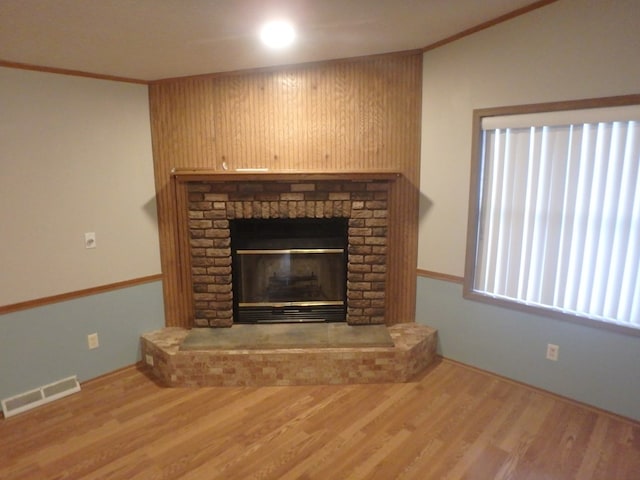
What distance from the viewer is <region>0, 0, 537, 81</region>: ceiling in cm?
184

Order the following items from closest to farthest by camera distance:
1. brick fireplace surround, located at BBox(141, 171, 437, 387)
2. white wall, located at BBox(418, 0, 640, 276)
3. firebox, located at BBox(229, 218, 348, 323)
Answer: white wall, located at BBox(418, 0, 640, 276)
brick fireplace surround, located at BBox(141, 171, 437, 387)
firebox, located at BBox(229, 218, 348, 323)

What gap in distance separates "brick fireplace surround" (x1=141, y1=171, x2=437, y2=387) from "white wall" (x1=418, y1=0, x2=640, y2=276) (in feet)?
1.45

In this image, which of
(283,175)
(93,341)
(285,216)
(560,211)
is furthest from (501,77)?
(93,341)

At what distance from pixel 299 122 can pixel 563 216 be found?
6.59 feet

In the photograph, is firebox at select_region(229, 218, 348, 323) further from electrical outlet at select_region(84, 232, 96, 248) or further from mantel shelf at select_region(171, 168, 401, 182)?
electrical outlet at select_region(84, 232, 96, 248)

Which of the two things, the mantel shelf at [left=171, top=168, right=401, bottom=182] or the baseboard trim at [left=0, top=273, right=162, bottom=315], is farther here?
the mantel shelf at [left=171, top=168, right=401, bottom=182]

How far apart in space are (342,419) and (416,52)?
2.72 meters

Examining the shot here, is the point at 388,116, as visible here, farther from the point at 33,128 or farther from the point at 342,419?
the point at 33,128

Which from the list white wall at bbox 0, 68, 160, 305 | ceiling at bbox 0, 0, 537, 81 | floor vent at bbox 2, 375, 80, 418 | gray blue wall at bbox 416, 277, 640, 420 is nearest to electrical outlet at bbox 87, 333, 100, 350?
floor vent at bbox 2, 375, 80, 418

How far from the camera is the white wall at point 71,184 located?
2.48 metres

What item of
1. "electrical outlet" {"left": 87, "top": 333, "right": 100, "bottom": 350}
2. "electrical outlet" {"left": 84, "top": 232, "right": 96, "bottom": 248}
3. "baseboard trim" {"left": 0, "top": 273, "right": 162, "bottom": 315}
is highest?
"electrical outlet" {"left": 84, "top": 232, "right": 96, "bottom": 248}

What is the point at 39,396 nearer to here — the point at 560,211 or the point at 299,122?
the point at 299,122

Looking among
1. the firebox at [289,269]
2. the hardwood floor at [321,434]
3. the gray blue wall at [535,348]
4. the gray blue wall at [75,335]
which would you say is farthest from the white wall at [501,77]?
the gray blue wall at [75,335]

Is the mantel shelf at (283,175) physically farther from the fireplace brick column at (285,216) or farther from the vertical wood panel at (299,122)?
the vertical wood panel at (299,122)
